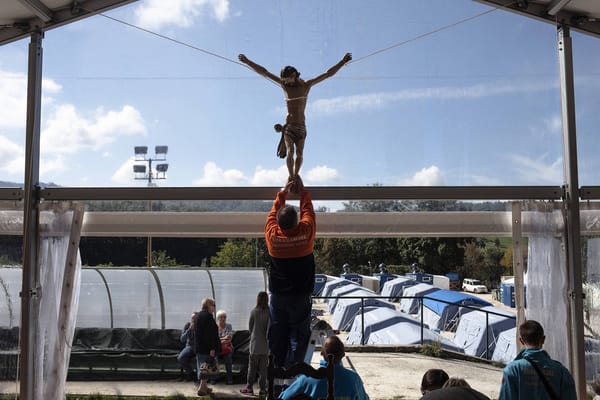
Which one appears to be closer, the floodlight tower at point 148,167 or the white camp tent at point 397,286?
the floodlight tower at point 148,167

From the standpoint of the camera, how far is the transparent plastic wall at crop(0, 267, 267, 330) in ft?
22.3

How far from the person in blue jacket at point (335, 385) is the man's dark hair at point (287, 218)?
1097mm

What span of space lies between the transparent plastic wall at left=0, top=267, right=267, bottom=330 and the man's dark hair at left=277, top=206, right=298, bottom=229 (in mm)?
3289

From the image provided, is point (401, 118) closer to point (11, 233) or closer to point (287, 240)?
point (287, 240)

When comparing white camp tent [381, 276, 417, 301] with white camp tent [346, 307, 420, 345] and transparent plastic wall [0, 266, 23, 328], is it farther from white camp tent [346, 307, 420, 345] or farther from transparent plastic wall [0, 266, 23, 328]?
transparent plastic wall [0, 266, 23, 328]

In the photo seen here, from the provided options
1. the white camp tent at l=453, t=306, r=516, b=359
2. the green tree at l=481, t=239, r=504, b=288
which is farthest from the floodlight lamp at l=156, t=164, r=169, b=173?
the green tree at l=481, t=239, r=504, b=288

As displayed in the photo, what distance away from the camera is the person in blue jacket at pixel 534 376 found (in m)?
2.91

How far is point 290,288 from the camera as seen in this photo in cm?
372

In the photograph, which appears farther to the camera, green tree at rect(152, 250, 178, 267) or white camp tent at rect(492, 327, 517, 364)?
green tree at rect(152, 250, 178, 267)

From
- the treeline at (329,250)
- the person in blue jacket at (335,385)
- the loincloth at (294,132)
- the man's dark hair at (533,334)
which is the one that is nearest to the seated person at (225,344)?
the treeline at (329,250)

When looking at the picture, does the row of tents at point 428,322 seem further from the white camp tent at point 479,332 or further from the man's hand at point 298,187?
the man's hand at point 298,187

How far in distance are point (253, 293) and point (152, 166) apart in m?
2.41

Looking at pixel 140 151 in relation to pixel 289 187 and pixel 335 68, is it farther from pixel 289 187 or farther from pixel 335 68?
pixel 335 68

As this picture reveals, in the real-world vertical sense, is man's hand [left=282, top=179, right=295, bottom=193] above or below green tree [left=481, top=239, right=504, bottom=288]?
above
